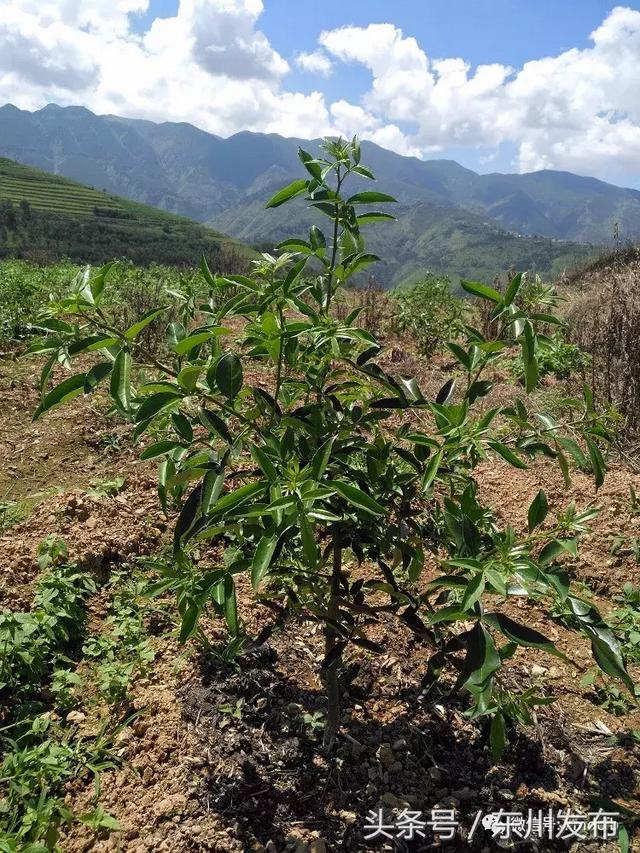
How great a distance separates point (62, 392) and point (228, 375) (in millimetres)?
425

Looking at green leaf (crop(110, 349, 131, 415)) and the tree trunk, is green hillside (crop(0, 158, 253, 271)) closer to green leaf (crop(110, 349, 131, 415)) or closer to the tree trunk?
the tree trunk

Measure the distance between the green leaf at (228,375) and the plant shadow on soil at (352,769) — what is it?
1.72 m

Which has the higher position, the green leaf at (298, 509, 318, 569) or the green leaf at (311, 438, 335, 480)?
the green leaf at (311, 438, 335, 480)

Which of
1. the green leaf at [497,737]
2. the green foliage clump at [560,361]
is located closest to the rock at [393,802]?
the green leaf at [497,737]

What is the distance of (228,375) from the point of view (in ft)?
5.22

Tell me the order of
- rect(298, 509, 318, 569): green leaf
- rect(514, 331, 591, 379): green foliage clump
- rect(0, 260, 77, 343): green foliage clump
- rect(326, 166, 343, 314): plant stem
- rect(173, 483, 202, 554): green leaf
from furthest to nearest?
rect(514, 331, 591, 379): green foliage clump < rect(0, 260, 77, 343): green foliage clump < rect(326, 166, 343, 314): plant stem < rect(173, 483, 202, 554): green leaf < rect(298, 509, 318, 569): green leaf

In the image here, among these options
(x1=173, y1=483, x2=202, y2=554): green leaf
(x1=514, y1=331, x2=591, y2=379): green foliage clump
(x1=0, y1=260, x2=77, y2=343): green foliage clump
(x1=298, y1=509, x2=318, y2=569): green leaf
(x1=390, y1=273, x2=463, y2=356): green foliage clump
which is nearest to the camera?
(x1=298, y1=509, x2=318, y2=569): green leaf

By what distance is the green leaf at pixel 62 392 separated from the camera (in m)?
1.36

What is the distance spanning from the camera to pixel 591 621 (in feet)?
4.81

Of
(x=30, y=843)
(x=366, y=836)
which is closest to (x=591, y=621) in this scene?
(x=366, y=836)

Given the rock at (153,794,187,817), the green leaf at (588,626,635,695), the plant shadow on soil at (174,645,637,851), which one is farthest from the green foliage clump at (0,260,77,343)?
the green leaf at (588,626,635,695)

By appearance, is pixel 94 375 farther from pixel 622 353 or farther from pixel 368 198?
pixel 622 353

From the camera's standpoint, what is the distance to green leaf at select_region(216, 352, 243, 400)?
5.20 ft

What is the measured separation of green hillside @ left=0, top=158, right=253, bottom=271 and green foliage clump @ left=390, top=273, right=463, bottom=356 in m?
29.2
